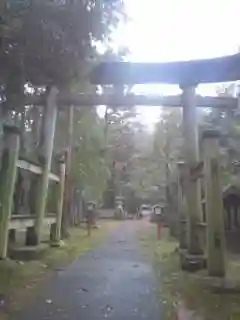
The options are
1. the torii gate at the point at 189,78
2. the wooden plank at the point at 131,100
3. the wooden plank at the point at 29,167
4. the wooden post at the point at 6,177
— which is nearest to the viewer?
the wooden post at the point at 6,177

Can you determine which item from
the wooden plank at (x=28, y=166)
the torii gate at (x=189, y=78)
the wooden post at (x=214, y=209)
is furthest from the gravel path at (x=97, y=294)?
the wooden plank at (x=28, y=166)

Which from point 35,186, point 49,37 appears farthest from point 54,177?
point 49,37

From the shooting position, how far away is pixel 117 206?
4538 centimetres

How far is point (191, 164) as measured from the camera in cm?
1059

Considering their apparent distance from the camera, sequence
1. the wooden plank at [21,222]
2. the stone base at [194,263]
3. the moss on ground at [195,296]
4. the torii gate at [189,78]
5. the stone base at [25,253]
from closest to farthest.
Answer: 1. the moss on ground at [195,296]
2. the stone base at [194,263]
3. the wooden plank at [21,222]
4. the torii gate at [189,78]
5. the stone base at [25,253]

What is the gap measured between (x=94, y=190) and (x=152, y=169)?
32.6 feet

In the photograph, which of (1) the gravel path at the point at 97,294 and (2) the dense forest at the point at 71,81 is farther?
(2) the dense forest at the point at 71,81

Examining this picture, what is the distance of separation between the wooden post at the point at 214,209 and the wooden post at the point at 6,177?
3.22 m

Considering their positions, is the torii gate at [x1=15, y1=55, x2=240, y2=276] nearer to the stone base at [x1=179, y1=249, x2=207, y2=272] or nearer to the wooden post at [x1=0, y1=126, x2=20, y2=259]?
the stone base at [x1=179, y1=249, x2=207, y2=272]

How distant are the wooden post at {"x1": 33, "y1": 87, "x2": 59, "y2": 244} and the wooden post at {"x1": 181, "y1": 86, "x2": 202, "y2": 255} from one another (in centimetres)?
292

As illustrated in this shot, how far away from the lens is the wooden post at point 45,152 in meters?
11.3

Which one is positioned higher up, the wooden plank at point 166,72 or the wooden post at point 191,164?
the wooden plank at point 166,72

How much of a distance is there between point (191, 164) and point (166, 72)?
200cm

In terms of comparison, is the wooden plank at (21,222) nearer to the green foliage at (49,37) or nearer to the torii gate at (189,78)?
the green foliage at (49,37)
